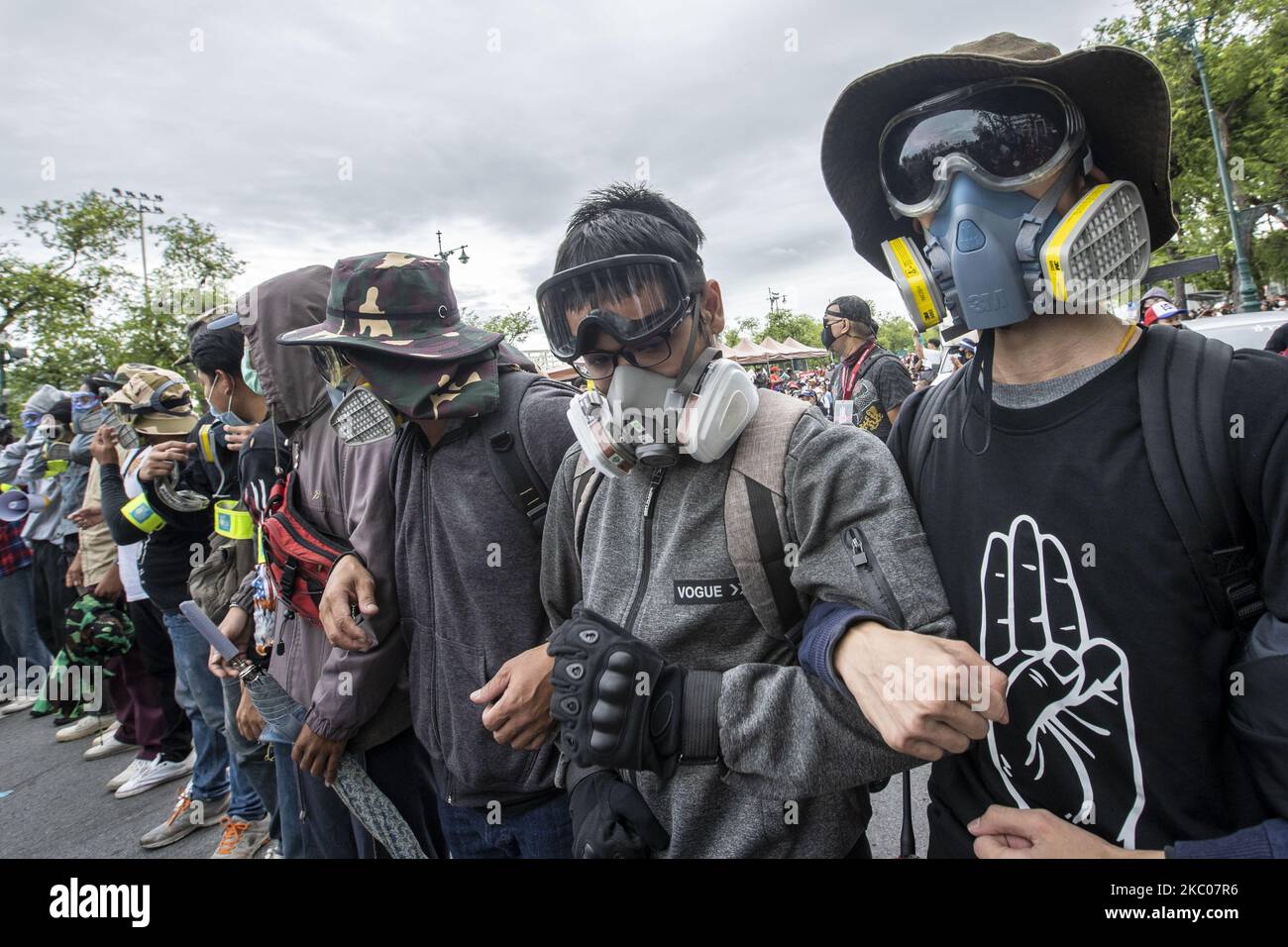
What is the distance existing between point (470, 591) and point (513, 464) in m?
0.40

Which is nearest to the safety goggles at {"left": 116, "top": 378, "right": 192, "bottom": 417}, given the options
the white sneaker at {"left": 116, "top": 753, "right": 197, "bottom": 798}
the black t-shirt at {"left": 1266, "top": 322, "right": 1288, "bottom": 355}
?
the white sneaker at {"left": 116, "top": 753, "right": 197, "bottom": 798}

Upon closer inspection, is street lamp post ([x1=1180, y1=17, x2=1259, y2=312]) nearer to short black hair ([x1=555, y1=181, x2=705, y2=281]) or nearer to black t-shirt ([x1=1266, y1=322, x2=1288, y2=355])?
black t-shirt ([x1=1266, y1=322, x2=1288, y2=355])

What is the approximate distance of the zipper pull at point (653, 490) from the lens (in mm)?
1455

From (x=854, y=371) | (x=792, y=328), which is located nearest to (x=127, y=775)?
(x=854, y=371)

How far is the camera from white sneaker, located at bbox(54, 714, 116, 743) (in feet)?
19.0

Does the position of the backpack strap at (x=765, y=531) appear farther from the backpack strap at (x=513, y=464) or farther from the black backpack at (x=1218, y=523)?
the backpack strap at (x=513, y=464)

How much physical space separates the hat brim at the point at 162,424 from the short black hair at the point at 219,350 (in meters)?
1.05

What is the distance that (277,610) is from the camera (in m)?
2.46

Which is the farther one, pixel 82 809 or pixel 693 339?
pixel 82 809

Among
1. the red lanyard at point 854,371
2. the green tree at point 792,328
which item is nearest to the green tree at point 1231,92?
the red lanyard at point 854,371

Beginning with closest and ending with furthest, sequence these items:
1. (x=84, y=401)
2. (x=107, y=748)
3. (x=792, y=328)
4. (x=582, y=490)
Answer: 1. (x=582, y=490)
2. (x=107, y=748)
3. (x=84, y=401)
4. (x=792, y=328)

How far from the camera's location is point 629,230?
155cm

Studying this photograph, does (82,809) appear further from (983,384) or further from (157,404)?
(983,384)

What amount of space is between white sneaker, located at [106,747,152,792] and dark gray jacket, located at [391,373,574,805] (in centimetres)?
450
